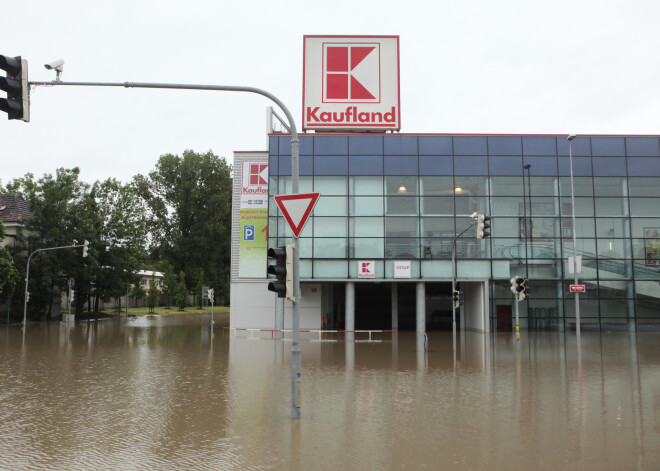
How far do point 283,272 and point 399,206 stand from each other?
89.8ft

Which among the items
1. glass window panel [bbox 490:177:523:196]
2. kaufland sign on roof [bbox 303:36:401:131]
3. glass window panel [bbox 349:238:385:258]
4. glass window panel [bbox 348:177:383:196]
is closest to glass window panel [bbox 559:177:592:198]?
glass window panel [bbox 490:177:523:196]

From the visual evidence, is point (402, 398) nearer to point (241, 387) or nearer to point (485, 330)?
point (241, 387)

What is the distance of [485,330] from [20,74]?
33270 millimetres

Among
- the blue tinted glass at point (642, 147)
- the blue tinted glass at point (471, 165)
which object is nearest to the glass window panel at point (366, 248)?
the blue tinted glass at point (471, 165)

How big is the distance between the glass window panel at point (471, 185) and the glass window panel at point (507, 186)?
0.62 meters

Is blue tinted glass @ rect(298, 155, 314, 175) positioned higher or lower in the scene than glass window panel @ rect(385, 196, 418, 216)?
higher

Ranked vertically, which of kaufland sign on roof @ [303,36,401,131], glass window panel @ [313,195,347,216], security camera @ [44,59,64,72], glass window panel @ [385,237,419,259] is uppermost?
kaufland sign on roof @ [303,36,401,131]

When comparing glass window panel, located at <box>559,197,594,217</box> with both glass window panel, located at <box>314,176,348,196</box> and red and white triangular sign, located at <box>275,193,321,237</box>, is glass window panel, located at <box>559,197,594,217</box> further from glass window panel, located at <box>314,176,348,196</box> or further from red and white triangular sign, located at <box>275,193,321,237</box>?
red and white triangular sign, located at <box>275,193,321,237</box>

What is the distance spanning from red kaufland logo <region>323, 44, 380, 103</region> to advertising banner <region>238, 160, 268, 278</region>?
7.47 metres

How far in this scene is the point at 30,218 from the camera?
4897 centimetres

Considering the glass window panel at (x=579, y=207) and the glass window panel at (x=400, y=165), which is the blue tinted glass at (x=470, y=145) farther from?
the glass window panel at (x=579, y=207)

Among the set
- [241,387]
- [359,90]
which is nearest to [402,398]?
[241,387]

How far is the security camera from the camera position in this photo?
937 cm

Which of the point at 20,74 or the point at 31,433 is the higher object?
the point at 20,74
